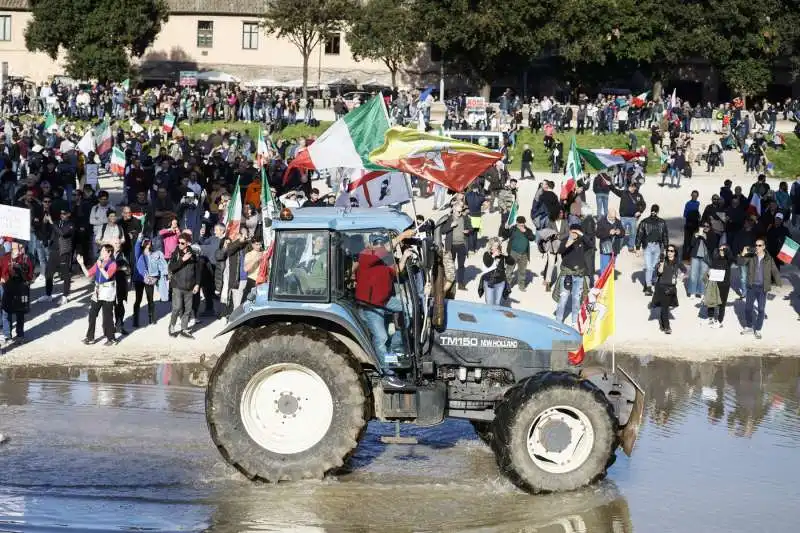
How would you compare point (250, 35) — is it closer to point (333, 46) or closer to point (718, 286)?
point (333, 46)

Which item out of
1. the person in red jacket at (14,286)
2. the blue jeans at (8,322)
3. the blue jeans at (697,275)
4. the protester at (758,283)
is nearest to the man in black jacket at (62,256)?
the blue jeans at (8,322)

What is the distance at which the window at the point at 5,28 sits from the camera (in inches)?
3125

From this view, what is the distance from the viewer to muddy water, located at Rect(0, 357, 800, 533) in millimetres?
12031

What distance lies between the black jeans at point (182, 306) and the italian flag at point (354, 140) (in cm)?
406

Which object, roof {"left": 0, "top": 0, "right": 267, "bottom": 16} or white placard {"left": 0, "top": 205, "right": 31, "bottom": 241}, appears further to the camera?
roof {"left": 0, "top": 0, "right": 267, "bottom": 16}

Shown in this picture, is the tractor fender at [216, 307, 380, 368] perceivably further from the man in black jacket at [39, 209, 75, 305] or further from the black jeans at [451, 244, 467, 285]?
the black jeans at [451, 244, 467, 285]

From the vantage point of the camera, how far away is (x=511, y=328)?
→ 1355 cm

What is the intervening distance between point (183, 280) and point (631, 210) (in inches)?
436

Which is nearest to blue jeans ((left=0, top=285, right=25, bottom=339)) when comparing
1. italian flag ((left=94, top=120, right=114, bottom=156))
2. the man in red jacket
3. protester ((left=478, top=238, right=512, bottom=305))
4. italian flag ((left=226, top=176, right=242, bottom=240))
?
italian flag ((left=226, top=176, right=242, bottom=240))

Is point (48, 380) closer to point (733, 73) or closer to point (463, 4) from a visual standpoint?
point (463, 4)

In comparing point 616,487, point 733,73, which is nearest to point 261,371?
point 616,487

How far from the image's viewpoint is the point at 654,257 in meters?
25.7

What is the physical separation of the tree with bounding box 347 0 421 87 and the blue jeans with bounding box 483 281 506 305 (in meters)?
45.4

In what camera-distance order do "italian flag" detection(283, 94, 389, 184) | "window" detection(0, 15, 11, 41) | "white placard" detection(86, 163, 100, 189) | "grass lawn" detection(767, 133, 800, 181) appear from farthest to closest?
"window" detection(0, 15, 11, 41)
"grass lawn" detection(767, 133, 800, 181)
"white placard" detection(86, 163, 100, 189)
"italian flag" detection(283, 94, 389, 184)
